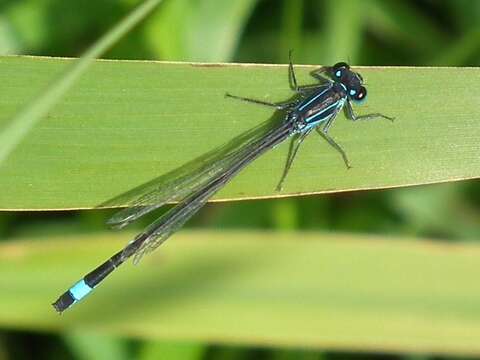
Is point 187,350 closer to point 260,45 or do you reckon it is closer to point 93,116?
point 93,116

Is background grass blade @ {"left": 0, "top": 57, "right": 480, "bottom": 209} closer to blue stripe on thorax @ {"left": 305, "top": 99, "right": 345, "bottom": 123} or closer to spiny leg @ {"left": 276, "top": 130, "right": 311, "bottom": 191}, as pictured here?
spiny leg @ {"left": 276, "top": 130, "right": 311, "bottom": 191}

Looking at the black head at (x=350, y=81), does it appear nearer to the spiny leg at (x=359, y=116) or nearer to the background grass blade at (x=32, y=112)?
the spiny leg at (x=359, y=116)

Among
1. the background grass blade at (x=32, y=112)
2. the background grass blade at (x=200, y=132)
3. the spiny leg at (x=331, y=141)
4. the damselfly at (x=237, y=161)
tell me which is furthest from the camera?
the damselfly at (x=237, y=161)

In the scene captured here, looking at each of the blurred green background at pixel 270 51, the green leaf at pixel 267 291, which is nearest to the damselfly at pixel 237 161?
the green leaf at pixel 267 291

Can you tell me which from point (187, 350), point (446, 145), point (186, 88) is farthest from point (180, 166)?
point (187, 350)

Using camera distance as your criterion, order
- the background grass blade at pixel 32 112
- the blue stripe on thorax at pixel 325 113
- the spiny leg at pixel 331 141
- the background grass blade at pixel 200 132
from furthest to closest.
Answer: the blue stripe on thorax at pixel 325 113 < the spiny leg at pixel 331 141 < the background grass blade at pixel 200 132 < the background grass blade at pixel 32 112

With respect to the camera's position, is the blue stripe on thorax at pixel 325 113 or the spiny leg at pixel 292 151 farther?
the blue stripe on thorax at pixel 325 113
